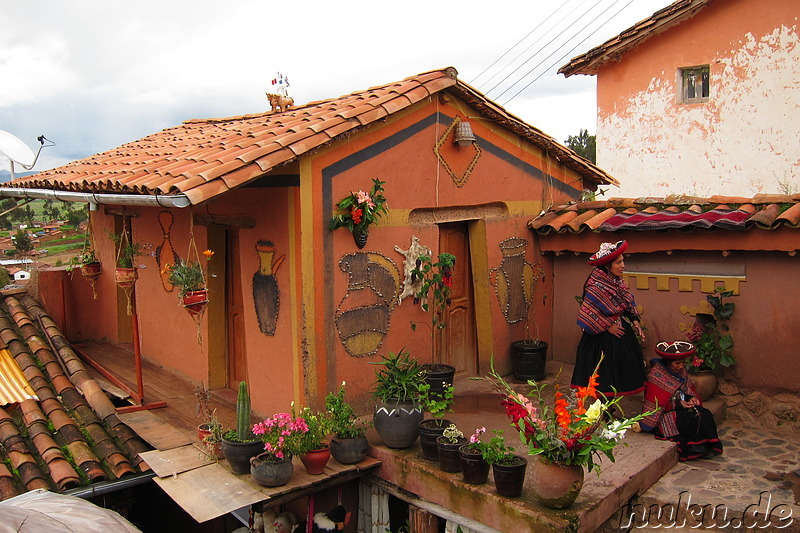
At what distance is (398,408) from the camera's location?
6.08m

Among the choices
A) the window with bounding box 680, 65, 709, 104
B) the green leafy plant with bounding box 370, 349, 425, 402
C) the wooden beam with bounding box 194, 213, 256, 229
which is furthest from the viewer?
the window with bounding box 680, 65, 709, 104

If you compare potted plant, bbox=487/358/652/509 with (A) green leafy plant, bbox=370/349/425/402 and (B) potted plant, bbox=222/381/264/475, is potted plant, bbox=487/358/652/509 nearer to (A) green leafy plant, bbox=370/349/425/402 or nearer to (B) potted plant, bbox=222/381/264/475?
(A) green leafy plant, bbox=370/349/425/402

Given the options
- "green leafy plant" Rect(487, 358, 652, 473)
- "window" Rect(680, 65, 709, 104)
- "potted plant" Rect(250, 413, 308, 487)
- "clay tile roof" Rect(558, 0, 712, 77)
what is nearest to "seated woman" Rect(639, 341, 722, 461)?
"green leafy plant" Rect(487, 358, 652, 473)

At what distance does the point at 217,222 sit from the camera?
22.5 feet

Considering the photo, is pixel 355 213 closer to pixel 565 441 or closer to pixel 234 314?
pixel 234 314

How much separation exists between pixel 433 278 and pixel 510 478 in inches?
109

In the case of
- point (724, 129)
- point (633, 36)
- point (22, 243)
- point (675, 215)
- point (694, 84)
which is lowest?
point (675, 215)

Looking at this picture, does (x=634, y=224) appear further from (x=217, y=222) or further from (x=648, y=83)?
(x=648, y=83)

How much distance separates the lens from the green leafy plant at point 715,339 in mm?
7445

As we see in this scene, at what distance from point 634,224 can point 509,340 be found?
7.13 ft

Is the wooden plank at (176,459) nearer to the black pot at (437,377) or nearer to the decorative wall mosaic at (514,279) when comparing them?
the black pot at (437,377)

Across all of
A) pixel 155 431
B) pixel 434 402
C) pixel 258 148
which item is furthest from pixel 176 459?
pixel 258 148

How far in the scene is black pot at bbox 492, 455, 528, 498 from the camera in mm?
5066

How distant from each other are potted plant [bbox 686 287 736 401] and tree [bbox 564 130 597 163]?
54.9 feet
